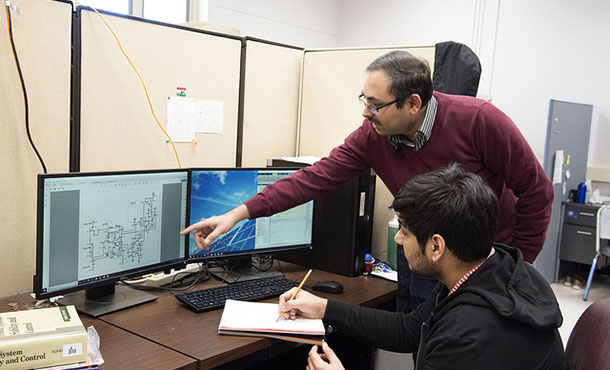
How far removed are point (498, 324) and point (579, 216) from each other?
410 centimetres

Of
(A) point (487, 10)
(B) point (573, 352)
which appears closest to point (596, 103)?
(A) point (487, 10)

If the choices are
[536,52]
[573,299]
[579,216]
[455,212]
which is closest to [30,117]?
[455,212]

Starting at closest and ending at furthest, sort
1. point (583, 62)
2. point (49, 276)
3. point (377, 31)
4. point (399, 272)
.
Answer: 1. point (49, 276)
2. point (399, 272)
3. point (583, 62)
4. point (377, 31)

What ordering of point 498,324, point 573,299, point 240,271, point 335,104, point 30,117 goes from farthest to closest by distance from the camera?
point 573,299 < point 335,104 < point 240,271 < point 30,117 < point 498,324

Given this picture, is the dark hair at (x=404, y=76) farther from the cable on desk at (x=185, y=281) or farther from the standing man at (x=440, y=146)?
the cable on desk at (x=185, y=281)

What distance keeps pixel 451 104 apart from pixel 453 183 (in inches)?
21.0

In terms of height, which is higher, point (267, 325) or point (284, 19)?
point (284, 19)

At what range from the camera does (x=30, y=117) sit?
58.8 inches

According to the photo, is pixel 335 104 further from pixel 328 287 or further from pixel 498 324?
pixel 498 324

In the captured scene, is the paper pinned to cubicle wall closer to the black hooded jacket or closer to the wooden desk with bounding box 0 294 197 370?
the wooden desk with bounding box 0 294 197 370

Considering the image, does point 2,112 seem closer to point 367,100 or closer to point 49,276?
point 49,276

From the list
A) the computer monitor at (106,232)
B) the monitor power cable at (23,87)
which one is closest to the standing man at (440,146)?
the computer monitor at (106,232)

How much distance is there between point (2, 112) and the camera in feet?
4.73

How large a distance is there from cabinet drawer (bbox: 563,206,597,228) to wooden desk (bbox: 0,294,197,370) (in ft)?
14.0
